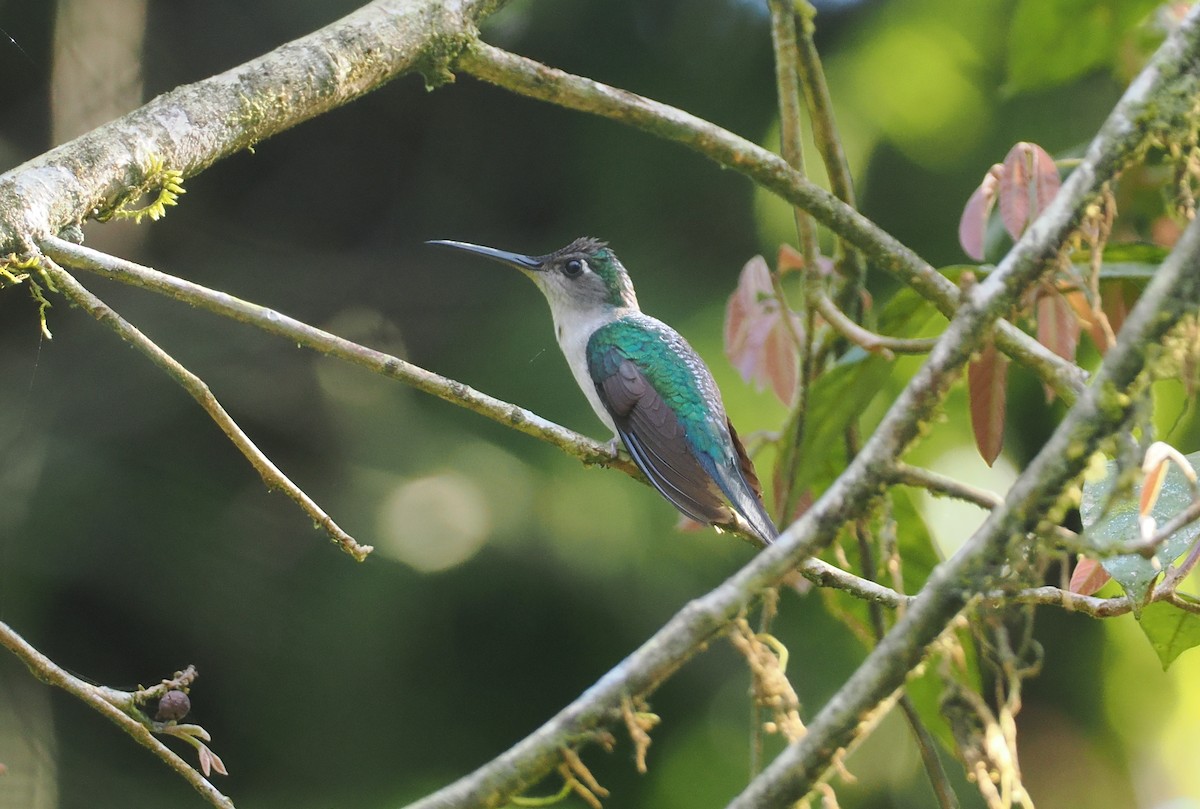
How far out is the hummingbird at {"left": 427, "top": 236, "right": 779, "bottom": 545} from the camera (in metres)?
3.45

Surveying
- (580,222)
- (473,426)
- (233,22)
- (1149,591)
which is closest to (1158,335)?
(1149,591)

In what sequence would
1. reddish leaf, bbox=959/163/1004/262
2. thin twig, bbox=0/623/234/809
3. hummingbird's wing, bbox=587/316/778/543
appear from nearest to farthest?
thin twig, bbox=0/623/234/809 → reddish leaf, bbox=959/163/1004/262 → hummingbird's wing, bbox=587/316/778/543

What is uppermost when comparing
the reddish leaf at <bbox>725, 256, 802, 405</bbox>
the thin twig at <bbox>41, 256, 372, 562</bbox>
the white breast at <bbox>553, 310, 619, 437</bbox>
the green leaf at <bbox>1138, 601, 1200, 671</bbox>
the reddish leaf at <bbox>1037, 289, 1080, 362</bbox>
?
the white breast at <bbox>553, 310, 619, 437</bbox>

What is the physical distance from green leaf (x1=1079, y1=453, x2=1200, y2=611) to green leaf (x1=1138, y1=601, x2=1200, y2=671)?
0.89ft

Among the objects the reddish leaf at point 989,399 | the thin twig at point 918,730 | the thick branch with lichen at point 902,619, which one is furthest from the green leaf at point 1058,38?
the thick branch with lichen at point 902,619

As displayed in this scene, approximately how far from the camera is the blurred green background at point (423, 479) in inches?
171

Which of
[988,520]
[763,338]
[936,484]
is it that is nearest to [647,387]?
[763,338]

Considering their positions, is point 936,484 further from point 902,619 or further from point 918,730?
point 918,730

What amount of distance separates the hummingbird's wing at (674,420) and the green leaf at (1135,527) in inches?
48.6

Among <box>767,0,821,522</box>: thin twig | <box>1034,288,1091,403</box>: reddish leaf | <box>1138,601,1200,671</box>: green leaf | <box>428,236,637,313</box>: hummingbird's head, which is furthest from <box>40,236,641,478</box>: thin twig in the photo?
<box>428,236,637,313</box>: hummingbird's head

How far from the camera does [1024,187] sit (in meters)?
2.51

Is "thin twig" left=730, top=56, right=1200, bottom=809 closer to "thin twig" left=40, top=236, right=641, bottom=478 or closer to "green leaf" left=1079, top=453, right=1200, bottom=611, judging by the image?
"green leaf" left=1079, top=453, right=1200, bottom=611

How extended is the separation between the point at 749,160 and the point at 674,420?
5.50ft

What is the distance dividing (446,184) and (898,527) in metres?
3.16
